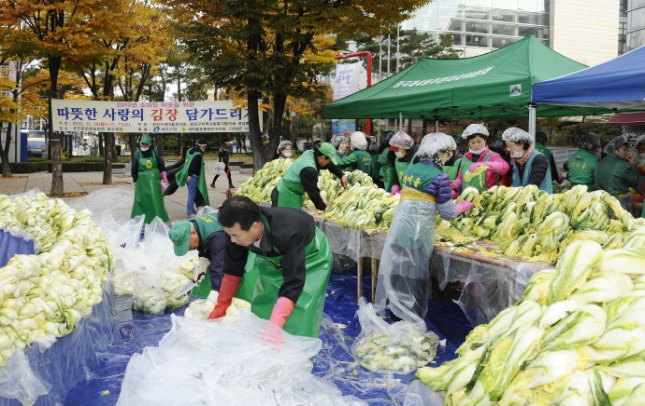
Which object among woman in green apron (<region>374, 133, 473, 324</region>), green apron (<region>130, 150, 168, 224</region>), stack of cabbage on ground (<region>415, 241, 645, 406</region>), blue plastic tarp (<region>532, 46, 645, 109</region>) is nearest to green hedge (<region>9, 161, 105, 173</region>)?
green apron (<region>130, 150, 168, 224</region>)

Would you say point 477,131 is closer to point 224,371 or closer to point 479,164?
point 479,164

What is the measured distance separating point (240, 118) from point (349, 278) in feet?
21.4

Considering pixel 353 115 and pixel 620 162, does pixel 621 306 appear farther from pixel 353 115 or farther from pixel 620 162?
pixel 353 115

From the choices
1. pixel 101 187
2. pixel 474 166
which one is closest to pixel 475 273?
pixel 474 166

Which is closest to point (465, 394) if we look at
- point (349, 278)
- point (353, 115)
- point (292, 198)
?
point (292, 198)

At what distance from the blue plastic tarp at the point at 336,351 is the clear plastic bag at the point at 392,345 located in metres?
0.08

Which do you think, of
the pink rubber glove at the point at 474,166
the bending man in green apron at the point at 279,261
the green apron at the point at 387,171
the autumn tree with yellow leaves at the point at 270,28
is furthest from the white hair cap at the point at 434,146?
the autumn tree with yellow leaves at the point at 270,28

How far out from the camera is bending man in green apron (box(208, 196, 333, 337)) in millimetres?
2793

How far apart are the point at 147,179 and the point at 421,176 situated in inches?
254

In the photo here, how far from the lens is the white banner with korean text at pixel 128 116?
1313cm

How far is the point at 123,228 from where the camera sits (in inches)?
262

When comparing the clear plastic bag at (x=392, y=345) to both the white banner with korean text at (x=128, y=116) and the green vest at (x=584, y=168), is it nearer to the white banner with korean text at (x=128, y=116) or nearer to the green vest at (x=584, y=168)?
the green vest at (x=584, y=168)

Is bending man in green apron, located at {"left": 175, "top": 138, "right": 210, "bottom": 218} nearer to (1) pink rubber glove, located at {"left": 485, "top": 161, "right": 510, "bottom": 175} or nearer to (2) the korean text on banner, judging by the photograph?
(1) pink rubber glove, located at {"left": 485, "top": 161, "right": 510, "bottom": 175}

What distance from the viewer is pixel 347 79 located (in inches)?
653
